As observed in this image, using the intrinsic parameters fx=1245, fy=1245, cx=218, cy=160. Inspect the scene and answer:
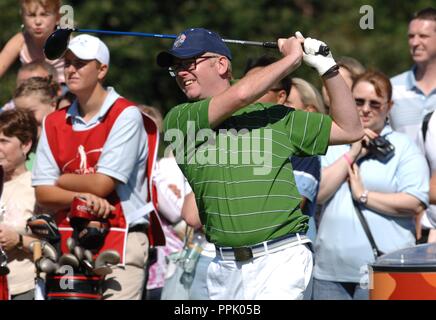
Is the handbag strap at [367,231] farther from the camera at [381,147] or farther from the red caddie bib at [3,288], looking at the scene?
the red caddie bib at [3,288]

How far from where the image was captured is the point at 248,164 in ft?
23.6

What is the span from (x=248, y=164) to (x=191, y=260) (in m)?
2.54

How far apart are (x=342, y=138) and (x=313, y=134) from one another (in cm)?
18

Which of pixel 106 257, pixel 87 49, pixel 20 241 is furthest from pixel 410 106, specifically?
pixel 20 241

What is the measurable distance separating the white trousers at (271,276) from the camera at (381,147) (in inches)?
90.6

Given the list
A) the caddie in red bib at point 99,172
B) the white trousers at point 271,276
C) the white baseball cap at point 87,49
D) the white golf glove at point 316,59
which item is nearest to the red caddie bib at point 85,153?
the caddie in red bib at point 99,172

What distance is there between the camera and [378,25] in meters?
23.7

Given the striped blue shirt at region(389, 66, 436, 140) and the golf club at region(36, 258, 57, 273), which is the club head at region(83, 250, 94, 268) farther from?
the striped blue shirt at region(389, 66, 436, 140)

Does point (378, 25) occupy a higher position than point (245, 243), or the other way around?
point (378, 25)

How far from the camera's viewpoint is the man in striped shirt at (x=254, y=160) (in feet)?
23.5

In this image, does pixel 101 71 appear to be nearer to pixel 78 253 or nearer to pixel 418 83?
pixel 78 253
